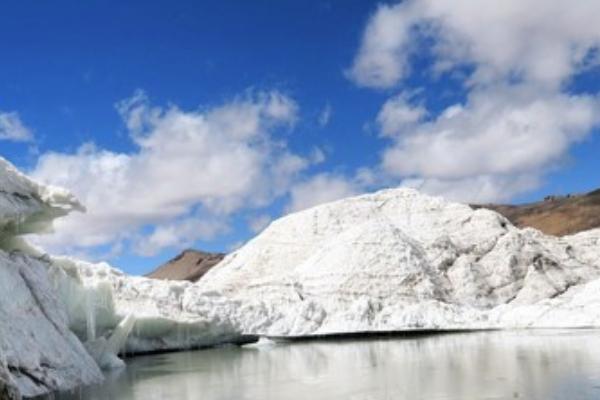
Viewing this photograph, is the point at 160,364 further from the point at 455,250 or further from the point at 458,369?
the point at 455,250

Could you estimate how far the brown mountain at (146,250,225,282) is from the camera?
158 m

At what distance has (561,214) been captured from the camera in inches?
6147

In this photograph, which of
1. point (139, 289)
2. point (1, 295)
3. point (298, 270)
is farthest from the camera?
point (298, 270)

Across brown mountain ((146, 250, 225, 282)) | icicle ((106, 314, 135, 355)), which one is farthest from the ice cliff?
brown mountain ((146, 250, 225, 282))

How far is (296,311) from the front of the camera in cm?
4681

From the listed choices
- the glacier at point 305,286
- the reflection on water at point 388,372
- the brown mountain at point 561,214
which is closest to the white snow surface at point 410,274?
the glacier at point 305,286

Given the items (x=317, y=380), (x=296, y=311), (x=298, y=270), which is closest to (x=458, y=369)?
(x=317, y=380)

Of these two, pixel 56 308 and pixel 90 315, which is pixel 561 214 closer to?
pixel 90 315

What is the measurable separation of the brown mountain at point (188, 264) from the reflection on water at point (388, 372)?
12146 cm

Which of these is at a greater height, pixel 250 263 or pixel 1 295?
pixel 250 263

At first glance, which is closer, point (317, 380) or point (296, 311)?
point (317, 380)

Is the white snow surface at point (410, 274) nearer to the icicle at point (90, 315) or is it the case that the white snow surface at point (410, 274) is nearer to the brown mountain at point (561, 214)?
the icicle at point (90, 315)

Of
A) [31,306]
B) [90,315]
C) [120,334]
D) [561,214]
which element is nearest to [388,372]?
[31,306]

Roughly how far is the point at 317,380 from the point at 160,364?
10.8 metres
